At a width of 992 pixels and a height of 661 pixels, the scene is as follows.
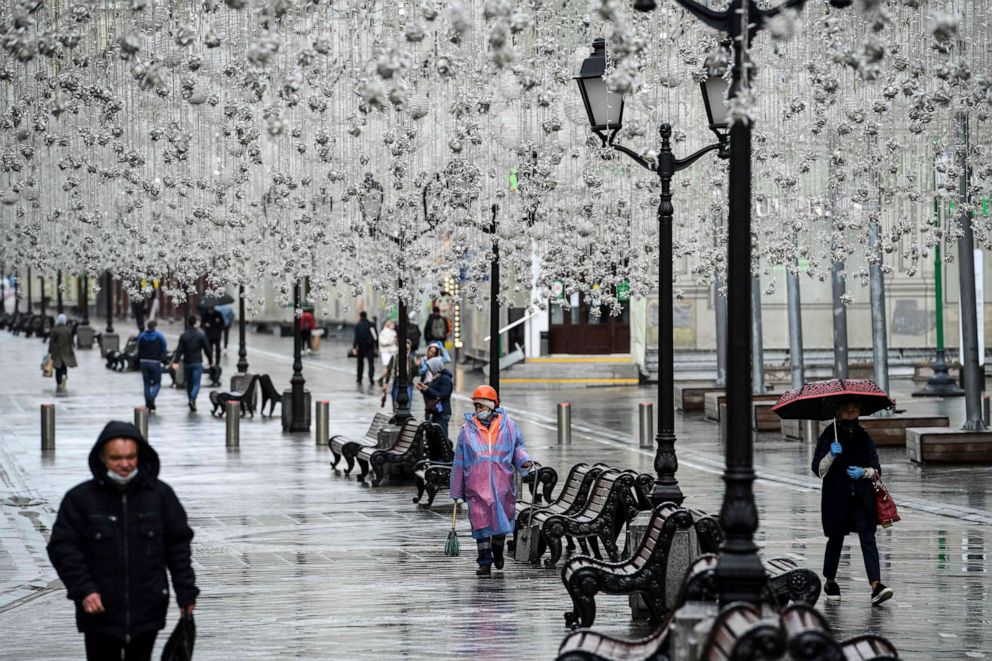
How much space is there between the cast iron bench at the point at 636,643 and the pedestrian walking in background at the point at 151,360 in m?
28.6

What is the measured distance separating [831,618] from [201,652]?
15.6 feet

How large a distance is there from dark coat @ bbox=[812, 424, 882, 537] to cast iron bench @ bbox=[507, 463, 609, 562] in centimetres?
312

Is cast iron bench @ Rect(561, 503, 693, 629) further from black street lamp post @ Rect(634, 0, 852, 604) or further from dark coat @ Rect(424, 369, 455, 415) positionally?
dark coat @ Rect(424, 369, 455, 415)

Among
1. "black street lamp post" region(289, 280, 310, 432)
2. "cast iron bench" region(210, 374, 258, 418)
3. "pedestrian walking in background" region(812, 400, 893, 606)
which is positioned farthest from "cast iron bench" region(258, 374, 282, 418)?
"pedestrian walking in background" region(812, 400, 893, 606)

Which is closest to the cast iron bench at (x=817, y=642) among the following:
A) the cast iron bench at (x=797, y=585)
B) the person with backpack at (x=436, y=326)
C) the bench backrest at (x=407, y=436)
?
the cast iron bench at (x=797, y=585)

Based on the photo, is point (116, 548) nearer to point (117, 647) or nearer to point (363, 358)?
point (117, 647)

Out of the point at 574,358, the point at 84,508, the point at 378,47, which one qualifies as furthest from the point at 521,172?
the point at 574,358

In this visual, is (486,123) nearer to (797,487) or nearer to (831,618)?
(797,487)

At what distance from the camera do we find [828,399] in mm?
14695

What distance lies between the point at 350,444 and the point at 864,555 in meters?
12.1

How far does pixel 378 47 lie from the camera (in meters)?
11.8

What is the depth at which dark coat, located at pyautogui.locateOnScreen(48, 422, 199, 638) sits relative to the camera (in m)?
8.90

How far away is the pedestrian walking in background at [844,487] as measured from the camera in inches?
564

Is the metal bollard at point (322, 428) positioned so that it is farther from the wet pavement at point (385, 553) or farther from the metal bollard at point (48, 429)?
the metal bollard at point (48, 429)
